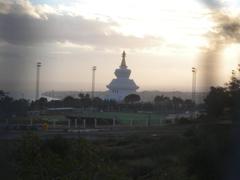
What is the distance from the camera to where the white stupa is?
81062mm

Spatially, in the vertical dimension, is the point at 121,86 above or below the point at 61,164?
above

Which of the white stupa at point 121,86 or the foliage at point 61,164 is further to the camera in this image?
the white stupa at point 121,86

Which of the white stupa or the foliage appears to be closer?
the foliage

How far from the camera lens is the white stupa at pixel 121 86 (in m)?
81.1

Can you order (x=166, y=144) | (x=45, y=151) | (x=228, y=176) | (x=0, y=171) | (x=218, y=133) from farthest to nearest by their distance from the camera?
1. (x=166, y=144)
2. (x=218, y=133)
3. (x=228, y=176)
4. (x=45, y=151)
5. (x=0, y=171)

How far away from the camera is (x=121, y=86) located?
8106cm

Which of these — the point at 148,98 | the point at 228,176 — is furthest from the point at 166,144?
the point at 148,98

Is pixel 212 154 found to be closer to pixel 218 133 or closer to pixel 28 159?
pixel 218 133

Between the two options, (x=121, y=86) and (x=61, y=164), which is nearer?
(x=61, y=164)

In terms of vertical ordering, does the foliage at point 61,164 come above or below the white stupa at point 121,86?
below

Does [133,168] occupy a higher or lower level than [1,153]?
lower

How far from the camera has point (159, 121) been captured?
158ft

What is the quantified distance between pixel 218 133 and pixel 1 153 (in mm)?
3968

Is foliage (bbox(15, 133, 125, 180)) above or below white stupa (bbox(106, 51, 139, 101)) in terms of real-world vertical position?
below
